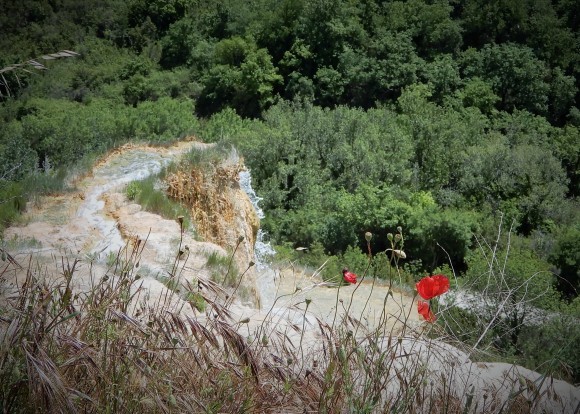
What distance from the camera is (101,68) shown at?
1069 inches

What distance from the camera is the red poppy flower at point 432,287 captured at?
1869 mm

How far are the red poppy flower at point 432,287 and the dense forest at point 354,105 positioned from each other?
10938 millimetres

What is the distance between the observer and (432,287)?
191 cm

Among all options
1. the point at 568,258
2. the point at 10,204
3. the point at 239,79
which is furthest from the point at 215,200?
the point at 239,79

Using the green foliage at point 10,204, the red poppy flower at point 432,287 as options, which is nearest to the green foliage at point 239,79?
the green foliage at point 10,204

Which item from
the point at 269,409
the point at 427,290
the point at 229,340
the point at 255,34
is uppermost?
the point at 427,290

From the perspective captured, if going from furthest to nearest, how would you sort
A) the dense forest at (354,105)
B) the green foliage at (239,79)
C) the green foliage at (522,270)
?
the green foliage at (239,79) < the dense forest at (354,105) < the green foliage at (522,270)

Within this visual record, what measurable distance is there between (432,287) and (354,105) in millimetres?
26879

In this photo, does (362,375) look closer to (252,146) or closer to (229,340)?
(229,340)

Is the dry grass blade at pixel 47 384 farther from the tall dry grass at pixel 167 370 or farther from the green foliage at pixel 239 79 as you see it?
the green foliage at pixel 239 79

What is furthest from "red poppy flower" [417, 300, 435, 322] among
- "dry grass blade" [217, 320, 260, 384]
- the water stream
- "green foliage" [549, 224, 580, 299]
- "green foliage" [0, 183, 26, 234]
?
"green foliage" [549, 224, 580, 299]

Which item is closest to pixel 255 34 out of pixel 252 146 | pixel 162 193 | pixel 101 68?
pixel 101 68

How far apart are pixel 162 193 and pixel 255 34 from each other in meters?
23.8

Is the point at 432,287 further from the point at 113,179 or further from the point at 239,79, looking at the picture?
the point at 239,79
